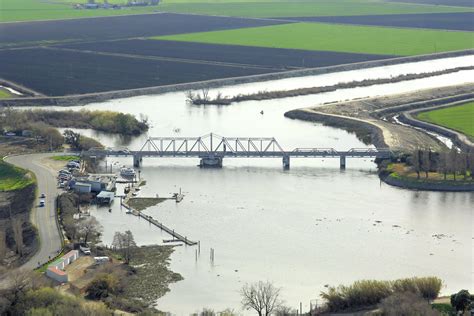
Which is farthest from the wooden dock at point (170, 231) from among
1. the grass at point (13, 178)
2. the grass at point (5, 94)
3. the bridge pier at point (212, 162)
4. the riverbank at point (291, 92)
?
the grass at point (5, 94)

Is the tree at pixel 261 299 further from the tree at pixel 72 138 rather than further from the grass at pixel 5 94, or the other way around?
the grass at pixel 5 94

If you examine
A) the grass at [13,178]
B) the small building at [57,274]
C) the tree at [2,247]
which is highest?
the grass at [13,178]

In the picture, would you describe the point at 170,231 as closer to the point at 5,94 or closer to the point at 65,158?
the point at 65,158

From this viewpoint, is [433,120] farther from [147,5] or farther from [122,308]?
[147,5]

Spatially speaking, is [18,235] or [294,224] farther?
[294,224]

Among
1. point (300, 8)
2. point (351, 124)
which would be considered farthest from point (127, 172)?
point (300, 8)

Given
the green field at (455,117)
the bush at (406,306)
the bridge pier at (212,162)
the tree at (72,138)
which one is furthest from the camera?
the green field at (455,117)

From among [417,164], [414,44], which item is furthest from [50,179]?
[414,44]
